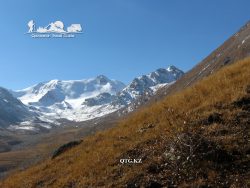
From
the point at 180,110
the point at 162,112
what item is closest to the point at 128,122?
the point at 162,112

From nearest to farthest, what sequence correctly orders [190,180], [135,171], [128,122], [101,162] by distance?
[190,180] < [135,171] < [101,162] < [128,122]

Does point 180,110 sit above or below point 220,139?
above

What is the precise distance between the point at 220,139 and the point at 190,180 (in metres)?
2.22

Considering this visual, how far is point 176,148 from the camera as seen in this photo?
562 inches

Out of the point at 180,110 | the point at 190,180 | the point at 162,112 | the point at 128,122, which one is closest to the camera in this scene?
the point at 190,180

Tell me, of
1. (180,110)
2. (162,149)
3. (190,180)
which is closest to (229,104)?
(180,110)

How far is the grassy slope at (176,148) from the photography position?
13.2 metres

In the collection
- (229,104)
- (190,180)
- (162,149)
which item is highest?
(229,104)

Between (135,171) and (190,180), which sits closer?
(190,180)

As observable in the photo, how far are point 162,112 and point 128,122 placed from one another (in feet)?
→ 6.92

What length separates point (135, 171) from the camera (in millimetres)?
14102

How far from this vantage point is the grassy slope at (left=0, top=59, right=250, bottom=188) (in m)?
13.2

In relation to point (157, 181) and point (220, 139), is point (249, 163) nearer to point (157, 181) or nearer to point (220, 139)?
point (220, 139)

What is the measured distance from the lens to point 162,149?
15000mm
